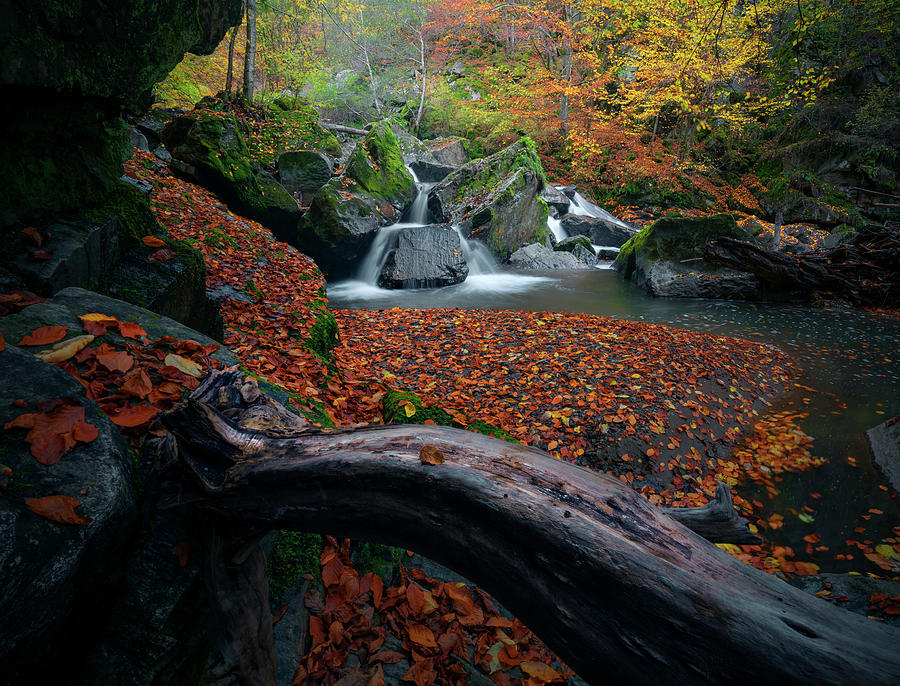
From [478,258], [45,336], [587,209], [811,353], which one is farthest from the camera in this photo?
[587,209]

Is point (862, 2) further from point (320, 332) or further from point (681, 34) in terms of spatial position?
point (320, 332)

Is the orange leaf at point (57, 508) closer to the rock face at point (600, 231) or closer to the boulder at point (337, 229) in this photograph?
the boulder at point (337, 229)

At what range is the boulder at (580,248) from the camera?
1534 centimetres

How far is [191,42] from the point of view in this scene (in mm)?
3508

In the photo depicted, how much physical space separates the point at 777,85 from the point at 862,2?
3390mm

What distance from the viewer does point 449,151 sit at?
21875 mm

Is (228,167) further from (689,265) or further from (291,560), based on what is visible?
(689,265)

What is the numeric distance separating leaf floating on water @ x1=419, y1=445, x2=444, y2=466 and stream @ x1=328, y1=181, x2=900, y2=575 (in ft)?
12.3

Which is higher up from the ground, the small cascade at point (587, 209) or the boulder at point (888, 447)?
the small cascade at point (587, 209)

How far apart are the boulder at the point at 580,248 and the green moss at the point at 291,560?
14916mm

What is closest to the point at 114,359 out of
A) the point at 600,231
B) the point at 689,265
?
the point at 689,265

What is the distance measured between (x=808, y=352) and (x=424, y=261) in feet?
29.8

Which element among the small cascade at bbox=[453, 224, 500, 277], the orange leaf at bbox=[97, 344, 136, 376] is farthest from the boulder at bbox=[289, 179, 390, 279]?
the orange leaf at bbox=[97, 344, 136, 376]

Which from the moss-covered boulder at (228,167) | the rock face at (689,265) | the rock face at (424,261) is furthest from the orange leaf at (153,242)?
the rock face at (689,265)
